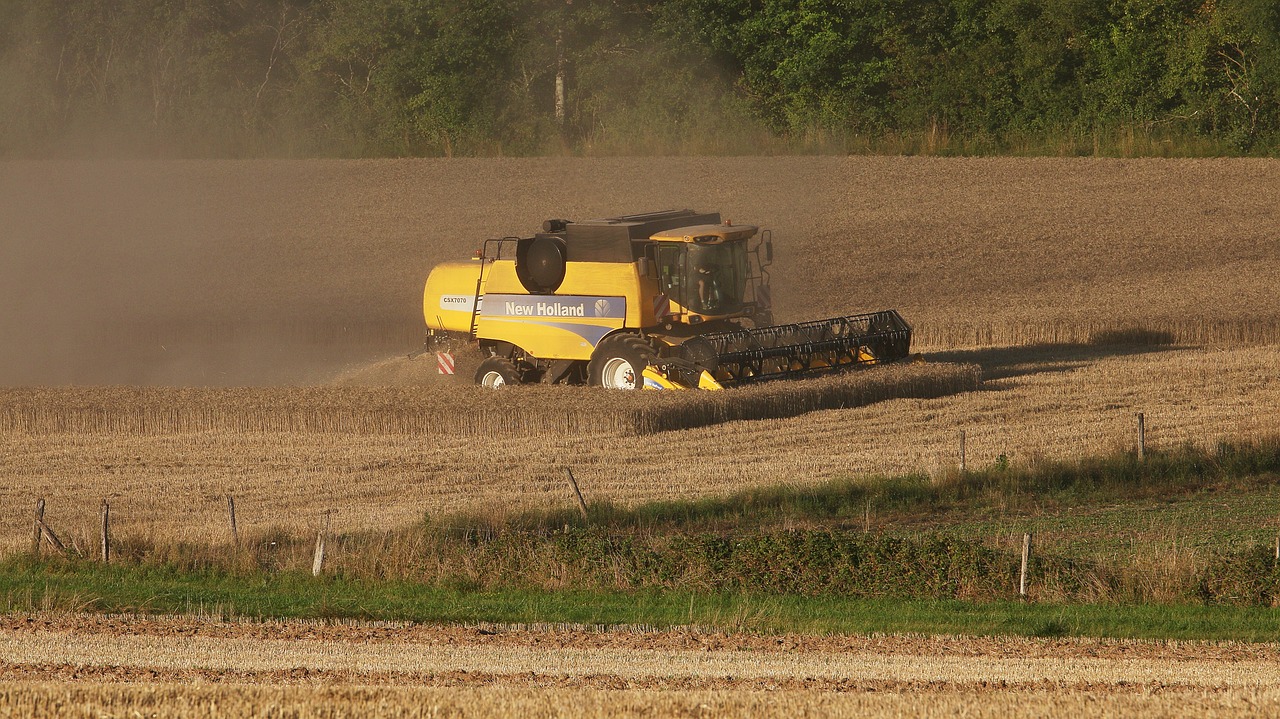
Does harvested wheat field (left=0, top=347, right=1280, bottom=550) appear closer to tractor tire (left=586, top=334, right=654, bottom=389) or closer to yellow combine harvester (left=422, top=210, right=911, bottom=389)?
tractor tire (left=586, top=334, right=654, bottom=389)

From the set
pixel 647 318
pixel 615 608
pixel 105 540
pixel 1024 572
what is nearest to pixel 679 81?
pixel 647 318

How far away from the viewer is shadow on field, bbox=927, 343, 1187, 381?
80.7 ft

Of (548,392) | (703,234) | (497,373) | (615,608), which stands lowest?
(615,608)

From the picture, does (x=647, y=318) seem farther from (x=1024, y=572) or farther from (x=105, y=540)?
(x=1024, y=572)

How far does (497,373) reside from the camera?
23.2 metres

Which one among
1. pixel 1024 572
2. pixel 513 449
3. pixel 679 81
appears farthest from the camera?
pixel 679 81

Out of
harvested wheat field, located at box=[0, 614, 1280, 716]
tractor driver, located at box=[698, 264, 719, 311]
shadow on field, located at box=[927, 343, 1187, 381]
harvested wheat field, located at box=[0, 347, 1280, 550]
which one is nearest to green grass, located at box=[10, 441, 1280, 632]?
harvested wheat field, located at box=[0, 614, 1280, 716]

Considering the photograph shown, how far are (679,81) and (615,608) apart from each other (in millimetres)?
34467

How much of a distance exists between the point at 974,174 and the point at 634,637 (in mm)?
32483

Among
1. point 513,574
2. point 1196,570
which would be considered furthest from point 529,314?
point 1196,570

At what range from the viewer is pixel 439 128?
45469mm

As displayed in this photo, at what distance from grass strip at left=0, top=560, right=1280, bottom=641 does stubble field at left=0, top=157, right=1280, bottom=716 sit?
751mm

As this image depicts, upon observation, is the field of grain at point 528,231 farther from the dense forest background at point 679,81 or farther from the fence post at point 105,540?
the fence post at point 105,540

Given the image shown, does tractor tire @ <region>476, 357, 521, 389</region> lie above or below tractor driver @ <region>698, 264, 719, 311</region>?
below
